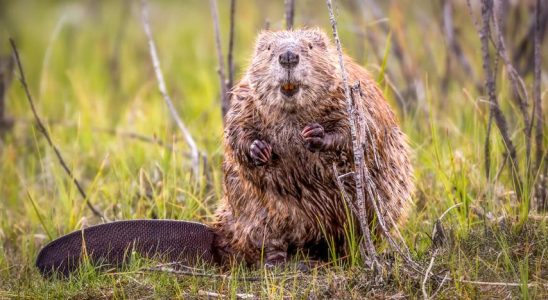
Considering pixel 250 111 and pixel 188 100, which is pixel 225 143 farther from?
pixel 188 100

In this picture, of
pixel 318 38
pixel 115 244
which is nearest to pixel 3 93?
pixel 115 244

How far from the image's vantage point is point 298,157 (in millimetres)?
3182

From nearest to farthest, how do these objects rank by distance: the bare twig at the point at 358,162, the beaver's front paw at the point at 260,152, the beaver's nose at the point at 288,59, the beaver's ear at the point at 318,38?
1. the bare twig at the point at 358,162
2. the beaver's nose at the point at 288,59
3. the beaver's front paw at the point at 260,152
4. the beaver's ear at the point at 318,38

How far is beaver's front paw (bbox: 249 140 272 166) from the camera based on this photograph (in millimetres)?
3092

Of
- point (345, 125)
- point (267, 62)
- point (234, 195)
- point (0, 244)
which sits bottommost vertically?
point (0, 244)

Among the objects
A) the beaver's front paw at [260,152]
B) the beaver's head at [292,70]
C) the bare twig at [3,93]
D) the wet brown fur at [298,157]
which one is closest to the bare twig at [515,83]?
the wet brown fur at [298,157]

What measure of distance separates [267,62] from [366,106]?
38 centimetres

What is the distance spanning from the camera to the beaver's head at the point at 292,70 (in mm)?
3004

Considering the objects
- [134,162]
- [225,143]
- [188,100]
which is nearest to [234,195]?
[225,143]

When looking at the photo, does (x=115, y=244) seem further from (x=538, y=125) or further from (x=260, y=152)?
(x=538, y=125)

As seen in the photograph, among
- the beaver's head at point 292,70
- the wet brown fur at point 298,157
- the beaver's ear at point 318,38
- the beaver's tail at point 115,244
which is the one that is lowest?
the beaver's tail at point 115,244

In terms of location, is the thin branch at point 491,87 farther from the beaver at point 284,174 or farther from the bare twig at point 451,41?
the bare twig at point 451,41

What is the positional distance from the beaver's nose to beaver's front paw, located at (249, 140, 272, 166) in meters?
0.29

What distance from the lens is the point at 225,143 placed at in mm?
3365
